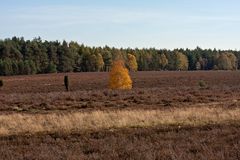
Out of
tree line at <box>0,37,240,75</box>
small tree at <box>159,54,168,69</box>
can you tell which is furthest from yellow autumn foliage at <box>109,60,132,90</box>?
small tree at <box>159,54,168,69</box>

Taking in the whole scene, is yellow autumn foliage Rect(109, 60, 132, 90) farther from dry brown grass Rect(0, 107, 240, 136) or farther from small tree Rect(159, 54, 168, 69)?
small tree Rect(159, 54, 168, 69)

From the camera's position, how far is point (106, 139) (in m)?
13.0

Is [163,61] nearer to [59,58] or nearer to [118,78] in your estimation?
[59,58]

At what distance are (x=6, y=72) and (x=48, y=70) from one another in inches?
656

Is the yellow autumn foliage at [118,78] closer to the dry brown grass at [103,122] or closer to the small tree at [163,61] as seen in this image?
the dry brown grass at [103,122]

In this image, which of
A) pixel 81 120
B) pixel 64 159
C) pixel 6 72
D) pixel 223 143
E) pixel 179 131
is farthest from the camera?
pixel 6 72

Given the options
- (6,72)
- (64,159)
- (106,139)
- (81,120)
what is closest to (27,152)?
(64,159)

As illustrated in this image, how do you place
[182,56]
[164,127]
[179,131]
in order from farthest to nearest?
[182,56] < [164,127] < [179,131]

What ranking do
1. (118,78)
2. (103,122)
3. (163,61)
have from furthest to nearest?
(163,61)
(118,78)
(103,122)

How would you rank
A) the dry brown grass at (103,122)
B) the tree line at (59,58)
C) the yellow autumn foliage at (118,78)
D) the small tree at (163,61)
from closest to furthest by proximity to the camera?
the dry brown grass at (103,122)
the yellow autumn foliage at (118,78)
the tree line at (59,58)
the small tree at (163,61)

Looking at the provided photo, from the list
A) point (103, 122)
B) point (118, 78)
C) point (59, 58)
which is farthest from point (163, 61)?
point (103, 122)

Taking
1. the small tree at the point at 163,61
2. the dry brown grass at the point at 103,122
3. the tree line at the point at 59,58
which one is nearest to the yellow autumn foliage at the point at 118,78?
the dry brown grass at the point at 103,122

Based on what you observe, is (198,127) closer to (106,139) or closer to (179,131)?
(179,131)

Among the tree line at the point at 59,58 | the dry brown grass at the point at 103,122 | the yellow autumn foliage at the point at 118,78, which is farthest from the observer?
the tree line at the point at 59,58
